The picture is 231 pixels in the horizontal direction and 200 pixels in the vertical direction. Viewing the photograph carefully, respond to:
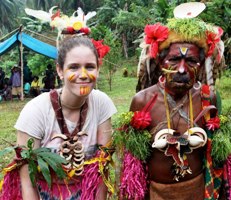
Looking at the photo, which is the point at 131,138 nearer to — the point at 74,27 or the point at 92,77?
the point at 92,77

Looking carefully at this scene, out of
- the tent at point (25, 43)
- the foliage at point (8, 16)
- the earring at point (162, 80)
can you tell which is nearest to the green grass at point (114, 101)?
the tent at point (25, 43)

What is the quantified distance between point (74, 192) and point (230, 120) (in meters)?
1.14

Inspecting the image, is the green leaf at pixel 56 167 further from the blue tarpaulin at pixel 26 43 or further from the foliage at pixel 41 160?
the blue tarpaulin at pixel 26 43

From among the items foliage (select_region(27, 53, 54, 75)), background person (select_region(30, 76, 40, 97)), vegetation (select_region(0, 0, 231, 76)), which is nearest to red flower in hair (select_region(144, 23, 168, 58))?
vegetation (select_region(0, 0, 231, 76))

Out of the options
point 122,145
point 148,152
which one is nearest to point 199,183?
point 148,152

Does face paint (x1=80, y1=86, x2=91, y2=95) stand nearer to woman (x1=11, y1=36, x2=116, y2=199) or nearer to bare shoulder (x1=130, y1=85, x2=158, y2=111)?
woman (x1=11, y1=36, x2=116, y2=199)

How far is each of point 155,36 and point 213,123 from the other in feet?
2.20

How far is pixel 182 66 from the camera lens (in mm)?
2578

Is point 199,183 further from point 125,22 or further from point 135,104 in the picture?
point 125,22

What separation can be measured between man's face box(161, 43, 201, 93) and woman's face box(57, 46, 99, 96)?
0.53m

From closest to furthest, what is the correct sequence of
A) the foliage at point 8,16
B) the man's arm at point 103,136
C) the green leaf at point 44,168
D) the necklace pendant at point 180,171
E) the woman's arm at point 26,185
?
the green leaf at point 44,168
the woman's arm at point 26,185
the man's arm at point 103,136
the necklace pendant at point 180,171
the foliage at point 8,16

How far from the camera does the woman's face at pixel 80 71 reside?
92.1 inches

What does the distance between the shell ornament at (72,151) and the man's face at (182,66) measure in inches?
25.6

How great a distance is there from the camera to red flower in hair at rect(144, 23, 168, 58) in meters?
2.67
